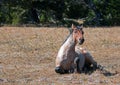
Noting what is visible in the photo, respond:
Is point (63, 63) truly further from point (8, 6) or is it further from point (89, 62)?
point (8, 6)

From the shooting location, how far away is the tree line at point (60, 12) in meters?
30.1

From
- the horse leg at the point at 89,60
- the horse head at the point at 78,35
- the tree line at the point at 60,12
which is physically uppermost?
the horse head at the point at 78,35

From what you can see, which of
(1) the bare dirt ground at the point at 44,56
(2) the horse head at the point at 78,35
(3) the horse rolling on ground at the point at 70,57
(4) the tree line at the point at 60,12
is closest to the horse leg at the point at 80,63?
(3) the horse rolling on ground at the point at 70,57

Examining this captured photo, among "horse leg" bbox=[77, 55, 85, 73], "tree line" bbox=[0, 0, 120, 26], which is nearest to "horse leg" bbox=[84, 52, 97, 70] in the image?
"horse leg" bbox=[77, 55, 85, 73]

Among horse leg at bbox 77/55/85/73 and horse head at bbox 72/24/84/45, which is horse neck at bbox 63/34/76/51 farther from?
horse leg at bbox 77/55/85/73

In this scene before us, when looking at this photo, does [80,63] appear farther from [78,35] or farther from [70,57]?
[78,35]

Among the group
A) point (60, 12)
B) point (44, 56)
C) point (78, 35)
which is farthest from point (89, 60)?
point (60, 12)

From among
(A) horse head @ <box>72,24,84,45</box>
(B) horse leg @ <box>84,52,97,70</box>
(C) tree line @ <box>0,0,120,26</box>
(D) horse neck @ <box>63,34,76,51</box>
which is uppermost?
(A) horse head @ <box>72,24,84,45</box>

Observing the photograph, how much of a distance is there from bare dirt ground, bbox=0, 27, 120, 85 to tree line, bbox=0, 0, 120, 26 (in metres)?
7.18

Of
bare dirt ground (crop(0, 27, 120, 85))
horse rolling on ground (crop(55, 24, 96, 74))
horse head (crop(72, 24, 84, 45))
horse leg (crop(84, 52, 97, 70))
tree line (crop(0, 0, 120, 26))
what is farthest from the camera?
tree line (crop(0, 0, 120, 26))

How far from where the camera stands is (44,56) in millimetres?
14695

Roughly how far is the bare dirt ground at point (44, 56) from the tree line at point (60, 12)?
7.18m

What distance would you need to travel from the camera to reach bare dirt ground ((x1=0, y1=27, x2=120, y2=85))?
35.5 ft

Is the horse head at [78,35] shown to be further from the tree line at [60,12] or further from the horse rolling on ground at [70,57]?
the tree line at [60,12]
